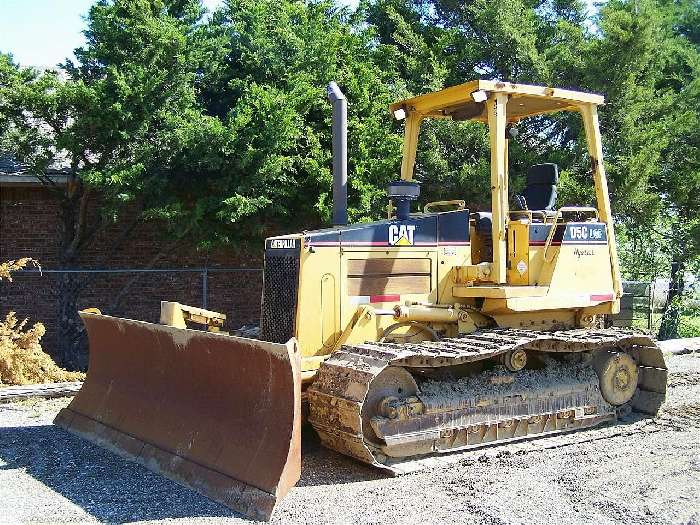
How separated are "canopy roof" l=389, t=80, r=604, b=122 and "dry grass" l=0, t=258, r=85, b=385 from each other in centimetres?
537

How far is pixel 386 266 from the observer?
276 inches

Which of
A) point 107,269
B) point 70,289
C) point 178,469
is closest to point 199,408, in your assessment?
point 178,469

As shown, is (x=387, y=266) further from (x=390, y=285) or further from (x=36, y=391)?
(x=36, y=391)

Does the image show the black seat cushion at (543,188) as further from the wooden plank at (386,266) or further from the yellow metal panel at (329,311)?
the yellow metal panel at (329,311)

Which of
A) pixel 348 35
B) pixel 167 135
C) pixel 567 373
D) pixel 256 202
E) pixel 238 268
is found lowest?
pixel 567 373

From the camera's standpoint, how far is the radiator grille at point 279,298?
6.69 m

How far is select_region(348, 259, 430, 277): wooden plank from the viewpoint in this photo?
270 inches

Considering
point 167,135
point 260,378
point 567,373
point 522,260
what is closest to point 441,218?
point 522,260

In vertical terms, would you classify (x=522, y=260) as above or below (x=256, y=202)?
below

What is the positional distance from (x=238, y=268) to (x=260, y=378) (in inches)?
314

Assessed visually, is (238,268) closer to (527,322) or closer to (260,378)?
(527,322)

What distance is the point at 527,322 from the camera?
763 centimetres

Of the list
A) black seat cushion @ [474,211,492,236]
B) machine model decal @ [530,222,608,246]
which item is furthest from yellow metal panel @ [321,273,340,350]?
machine model decal @ [530,222,608,246]

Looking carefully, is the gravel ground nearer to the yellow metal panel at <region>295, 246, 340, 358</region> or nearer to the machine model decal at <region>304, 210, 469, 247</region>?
the yellow metal panel at <region>295, 246, 340, 358</region>
